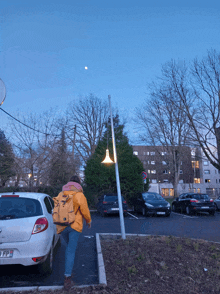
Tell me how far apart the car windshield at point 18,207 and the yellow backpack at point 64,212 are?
942mm

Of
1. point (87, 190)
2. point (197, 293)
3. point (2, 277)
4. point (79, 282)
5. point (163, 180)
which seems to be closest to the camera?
point (197, 293)

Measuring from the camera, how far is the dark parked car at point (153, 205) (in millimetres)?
16375

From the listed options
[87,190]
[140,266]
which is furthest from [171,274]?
[87,190]

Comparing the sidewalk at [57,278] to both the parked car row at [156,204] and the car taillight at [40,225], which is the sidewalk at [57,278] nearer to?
the car taillight at [40,225]

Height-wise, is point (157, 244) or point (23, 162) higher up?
point (23, 162)

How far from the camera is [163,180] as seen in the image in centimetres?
6256

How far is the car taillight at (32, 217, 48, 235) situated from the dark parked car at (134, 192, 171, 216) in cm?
1229

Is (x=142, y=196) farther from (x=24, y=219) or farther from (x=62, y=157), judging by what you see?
(x=24, y=219)

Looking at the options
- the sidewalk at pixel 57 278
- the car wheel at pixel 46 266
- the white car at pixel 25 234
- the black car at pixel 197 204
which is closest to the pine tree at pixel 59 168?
the black car at pixel 197 204

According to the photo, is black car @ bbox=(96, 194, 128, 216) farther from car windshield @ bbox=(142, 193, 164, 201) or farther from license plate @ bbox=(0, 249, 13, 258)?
license plate @ bbox=(0, 249, 13, 258)

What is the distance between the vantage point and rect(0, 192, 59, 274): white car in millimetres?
4605

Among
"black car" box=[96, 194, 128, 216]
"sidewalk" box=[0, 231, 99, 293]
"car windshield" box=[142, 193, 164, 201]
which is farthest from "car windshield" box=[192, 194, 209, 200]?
"sidewalk" box=[0, 231, 99, 293]

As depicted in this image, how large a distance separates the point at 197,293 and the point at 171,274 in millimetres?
715

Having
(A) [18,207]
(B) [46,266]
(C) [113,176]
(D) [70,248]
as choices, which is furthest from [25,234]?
(C) [113,176]
